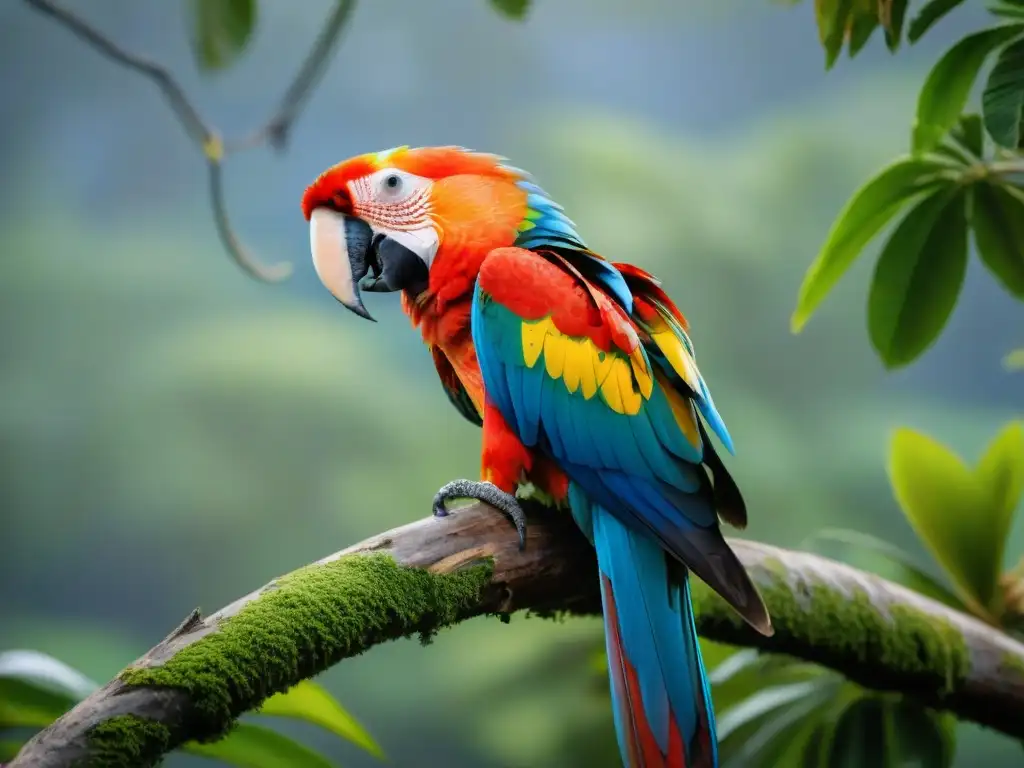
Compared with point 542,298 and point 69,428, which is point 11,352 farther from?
point 542,298

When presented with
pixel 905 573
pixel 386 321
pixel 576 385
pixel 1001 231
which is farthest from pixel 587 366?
pixel 386 321

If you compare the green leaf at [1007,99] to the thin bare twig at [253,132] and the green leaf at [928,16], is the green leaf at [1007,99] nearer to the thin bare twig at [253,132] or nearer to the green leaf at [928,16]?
the green leaf at [928,16]

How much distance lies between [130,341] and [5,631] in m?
0.74

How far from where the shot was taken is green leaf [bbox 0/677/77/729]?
1.31m

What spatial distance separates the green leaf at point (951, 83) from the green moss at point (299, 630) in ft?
3.36

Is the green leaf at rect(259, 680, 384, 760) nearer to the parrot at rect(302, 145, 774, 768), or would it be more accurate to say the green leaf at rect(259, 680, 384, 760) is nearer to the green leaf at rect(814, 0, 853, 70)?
the parrot at rect(302, 145, 774, 768)

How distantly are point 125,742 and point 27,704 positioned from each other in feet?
2.46

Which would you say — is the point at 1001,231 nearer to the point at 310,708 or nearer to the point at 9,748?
the point at 310,708

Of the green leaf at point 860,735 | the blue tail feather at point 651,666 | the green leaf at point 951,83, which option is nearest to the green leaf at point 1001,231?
the green leaf at point 951,83

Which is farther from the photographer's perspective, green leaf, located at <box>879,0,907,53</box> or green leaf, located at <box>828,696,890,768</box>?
green leaf, located at <box>828,696,890,768</box>

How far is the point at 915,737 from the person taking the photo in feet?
5.20

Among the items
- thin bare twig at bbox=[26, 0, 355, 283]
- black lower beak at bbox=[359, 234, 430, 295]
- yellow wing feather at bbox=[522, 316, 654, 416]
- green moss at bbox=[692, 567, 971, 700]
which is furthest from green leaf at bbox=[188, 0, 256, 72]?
green moss at bbox=[692, 567, 971, 700]

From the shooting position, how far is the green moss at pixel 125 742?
2.31ft

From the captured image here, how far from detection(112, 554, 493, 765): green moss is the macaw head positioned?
1.53 feet
